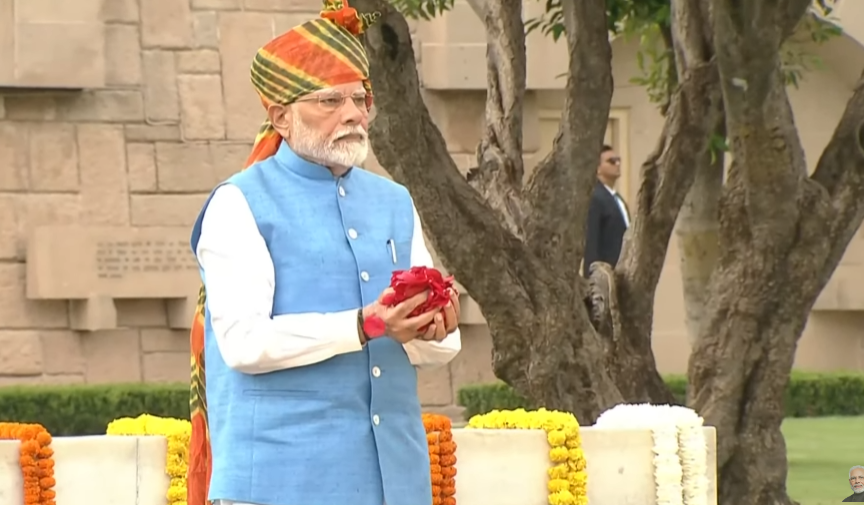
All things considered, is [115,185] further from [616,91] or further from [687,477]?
[687,477]

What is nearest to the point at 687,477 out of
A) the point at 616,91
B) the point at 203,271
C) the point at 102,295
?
the point at 203,271

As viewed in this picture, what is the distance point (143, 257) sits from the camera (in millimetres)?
14141

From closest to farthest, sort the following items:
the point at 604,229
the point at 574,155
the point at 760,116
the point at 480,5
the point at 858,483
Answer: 1. the point at 760,116
2. the point at 858,483
3. the point at 574,155
4. the point at 480,5
5. the point at 604,229

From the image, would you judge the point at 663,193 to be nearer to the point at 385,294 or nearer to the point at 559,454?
the point at 559,454

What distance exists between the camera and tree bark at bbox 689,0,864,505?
828 cm

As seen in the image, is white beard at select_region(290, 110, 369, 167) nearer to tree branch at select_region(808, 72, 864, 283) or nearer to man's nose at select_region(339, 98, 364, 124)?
man's nose at select_region(339, 98, 364, 124)

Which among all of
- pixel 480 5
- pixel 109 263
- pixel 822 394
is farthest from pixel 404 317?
pixel 822 394

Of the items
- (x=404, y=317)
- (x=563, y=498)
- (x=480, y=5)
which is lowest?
(x=563, y=498)

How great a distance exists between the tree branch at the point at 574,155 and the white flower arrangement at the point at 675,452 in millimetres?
1581

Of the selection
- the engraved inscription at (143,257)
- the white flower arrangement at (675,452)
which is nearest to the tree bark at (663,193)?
the white flower arrangement at (675,452)

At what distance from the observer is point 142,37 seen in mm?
14305

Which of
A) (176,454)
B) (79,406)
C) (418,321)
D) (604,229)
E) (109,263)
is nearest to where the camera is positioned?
(418,321)

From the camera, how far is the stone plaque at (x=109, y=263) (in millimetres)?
13812

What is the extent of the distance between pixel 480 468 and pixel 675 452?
2.50 ft
